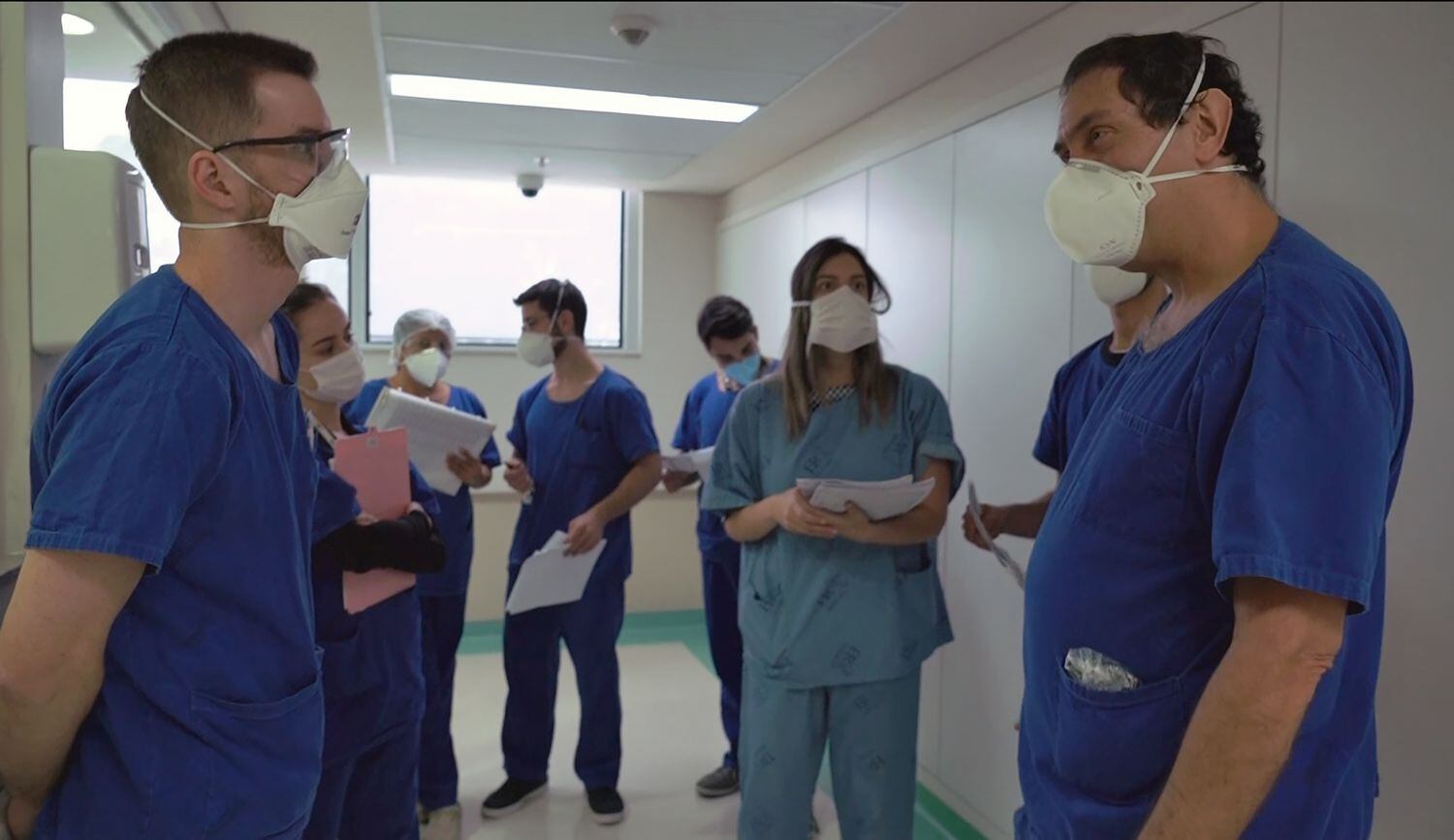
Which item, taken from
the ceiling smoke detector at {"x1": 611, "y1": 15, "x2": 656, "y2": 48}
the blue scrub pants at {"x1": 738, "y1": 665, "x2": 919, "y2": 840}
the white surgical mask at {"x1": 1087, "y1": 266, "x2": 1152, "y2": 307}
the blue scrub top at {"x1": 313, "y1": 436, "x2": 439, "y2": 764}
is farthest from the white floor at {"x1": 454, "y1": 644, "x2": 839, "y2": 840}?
the ceiling smoke detector at {"x1": 611, "y1": 15, "x2": 656, "y2": 48}

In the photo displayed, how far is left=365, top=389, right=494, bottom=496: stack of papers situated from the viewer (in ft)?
7.87

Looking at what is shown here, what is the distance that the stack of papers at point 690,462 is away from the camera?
9.68 ft

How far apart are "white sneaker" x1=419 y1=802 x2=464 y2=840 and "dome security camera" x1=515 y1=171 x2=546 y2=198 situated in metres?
3.32

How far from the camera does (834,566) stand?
1844mm

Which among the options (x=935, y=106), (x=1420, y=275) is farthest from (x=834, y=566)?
(x=935, y=106)

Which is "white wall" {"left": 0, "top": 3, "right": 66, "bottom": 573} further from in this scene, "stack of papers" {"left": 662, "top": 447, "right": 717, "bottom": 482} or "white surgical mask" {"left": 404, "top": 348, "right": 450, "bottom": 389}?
"stack of papers" {"left": 662, "top": 447, "right": 717, "bottom": 482}

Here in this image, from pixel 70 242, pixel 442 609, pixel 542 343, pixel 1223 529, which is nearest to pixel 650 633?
pixel 442 609

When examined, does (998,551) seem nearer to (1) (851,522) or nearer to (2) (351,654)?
(1) (851,522)

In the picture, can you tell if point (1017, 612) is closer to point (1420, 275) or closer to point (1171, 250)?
point (1420, 275)

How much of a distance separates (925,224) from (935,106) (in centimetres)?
43

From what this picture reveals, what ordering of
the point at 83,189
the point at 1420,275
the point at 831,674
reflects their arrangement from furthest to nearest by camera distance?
the point at 831,674, the point at 1420,275, the point at 83,189

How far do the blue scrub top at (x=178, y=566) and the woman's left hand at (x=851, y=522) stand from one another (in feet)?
3.30

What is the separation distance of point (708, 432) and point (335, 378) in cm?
168

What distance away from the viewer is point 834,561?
6.07 ft
